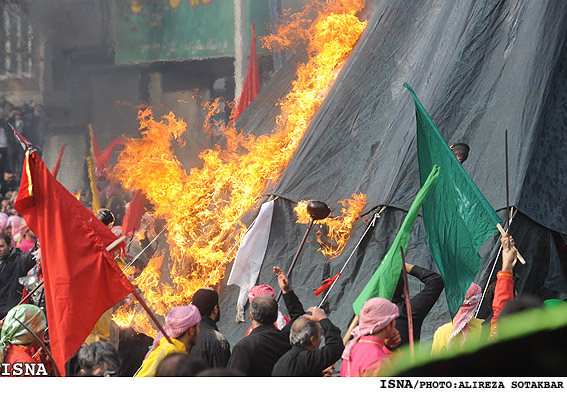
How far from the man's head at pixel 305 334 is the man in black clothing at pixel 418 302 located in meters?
0.91

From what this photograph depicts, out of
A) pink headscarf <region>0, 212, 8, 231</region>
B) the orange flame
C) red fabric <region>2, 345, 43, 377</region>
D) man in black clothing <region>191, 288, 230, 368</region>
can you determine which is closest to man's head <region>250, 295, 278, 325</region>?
man in black clothing <region>191, 288, 230, 368</region>

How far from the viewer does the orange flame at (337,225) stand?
275 inches

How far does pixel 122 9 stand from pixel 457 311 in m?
15.7

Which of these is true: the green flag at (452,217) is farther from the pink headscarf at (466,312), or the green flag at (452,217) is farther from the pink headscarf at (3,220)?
the pink headscarf at (3,220)

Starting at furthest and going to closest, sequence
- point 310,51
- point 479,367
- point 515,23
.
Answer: point 310,51, point 515,23, point 479,367

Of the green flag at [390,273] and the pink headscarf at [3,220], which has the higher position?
the green flag at [390,273]

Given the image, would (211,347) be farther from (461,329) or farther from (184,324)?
(461,329)

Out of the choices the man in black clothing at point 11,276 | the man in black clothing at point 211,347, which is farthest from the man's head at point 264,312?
the man in black clothing at point 11,276

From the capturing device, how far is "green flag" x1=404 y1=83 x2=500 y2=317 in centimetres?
499

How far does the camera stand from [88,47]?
57.2 ft

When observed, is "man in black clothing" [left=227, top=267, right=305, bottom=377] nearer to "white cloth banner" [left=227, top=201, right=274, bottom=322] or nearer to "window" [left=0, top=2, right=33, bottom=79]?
"white cloth banner" [left=227, top=201, right=274, bottom=322]

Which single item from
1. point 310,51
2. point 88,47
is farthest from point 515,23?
point 88,47

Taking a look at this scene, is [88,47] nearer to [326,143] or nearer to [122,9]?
[122,9]

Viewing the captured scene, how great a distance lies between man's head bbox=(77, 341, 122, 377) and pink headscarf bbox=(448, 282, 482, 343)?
7.49 feet
